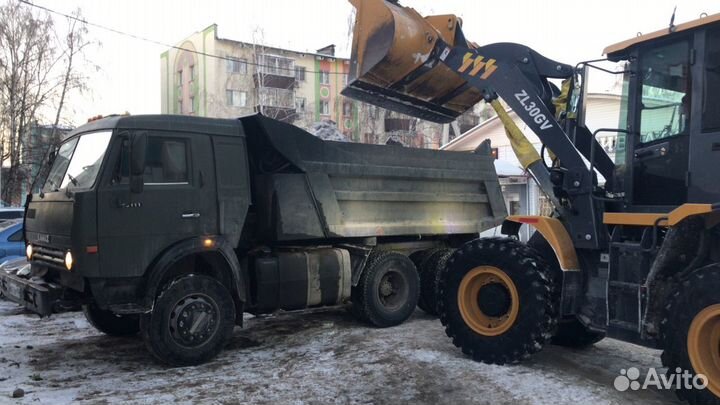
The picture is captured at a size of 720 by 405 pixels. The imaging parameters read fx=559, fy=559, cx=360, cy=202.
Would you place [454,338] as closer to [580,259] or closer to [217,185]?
[580,259]

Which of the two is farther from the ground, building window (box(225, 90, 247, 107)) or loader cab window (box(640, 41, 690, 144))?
building window (box(225, 90, 247, 107))

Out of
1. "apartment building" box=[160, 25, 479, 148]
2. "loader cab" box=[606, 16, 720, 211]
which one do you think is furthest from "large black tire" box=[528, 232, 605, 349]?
"apartment building" box=[160, 25, 479, 148]

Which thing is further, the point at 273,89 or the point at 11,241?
the point at 273,89

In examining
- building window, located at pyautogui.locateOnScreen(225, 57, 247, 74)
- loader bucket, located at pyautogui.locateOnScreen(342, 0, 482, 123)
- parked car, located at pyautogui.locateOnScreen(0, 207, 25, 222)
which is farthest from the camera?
building window, located at pyautogui.locateOnScreen(225, 57, 247, 74)

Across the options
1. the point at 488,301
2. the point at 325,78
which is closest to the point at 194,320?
the point at 488,301

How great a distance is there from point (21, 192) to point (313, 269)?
2535cm

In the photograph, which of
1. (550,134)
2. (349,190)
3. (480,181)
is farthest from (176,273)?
(480,181)

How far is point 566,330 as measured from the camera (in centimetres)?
642

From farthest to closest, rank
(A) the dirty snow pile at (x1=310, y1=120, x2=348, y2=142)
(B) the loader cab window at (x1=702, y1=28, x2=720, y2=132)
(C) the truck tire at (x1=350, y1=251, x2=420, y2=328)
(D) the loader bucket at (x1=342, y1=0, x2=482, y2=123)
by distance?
(A) the dirty snow pile at (x1=310, y1=120, x2=348, y2=142) → (C) the truck tire at (x1=350, y1=251, x2=420, y2=328) → (D) the loader bucket at (x1=342, y1=0, x2=482, y2=123) → (B) the loader cab window at (x1=702, y1=28, x2=720, y2=132)

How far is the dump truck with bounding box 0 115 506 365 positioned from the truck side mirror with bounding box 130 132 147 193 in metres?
0.01

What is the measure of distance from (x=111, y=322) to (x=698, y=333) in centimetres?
634

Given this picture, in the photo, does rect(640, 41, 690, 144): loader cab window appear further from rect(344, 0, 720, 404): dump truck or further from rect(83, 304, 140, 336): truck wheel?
rect(83, 304, 140, 336): truck wheel

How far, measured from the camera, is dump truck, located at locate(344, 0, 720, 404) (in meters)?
4.48

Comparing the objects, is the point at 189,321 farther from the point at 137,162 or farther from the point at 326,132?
the point at 326,132
